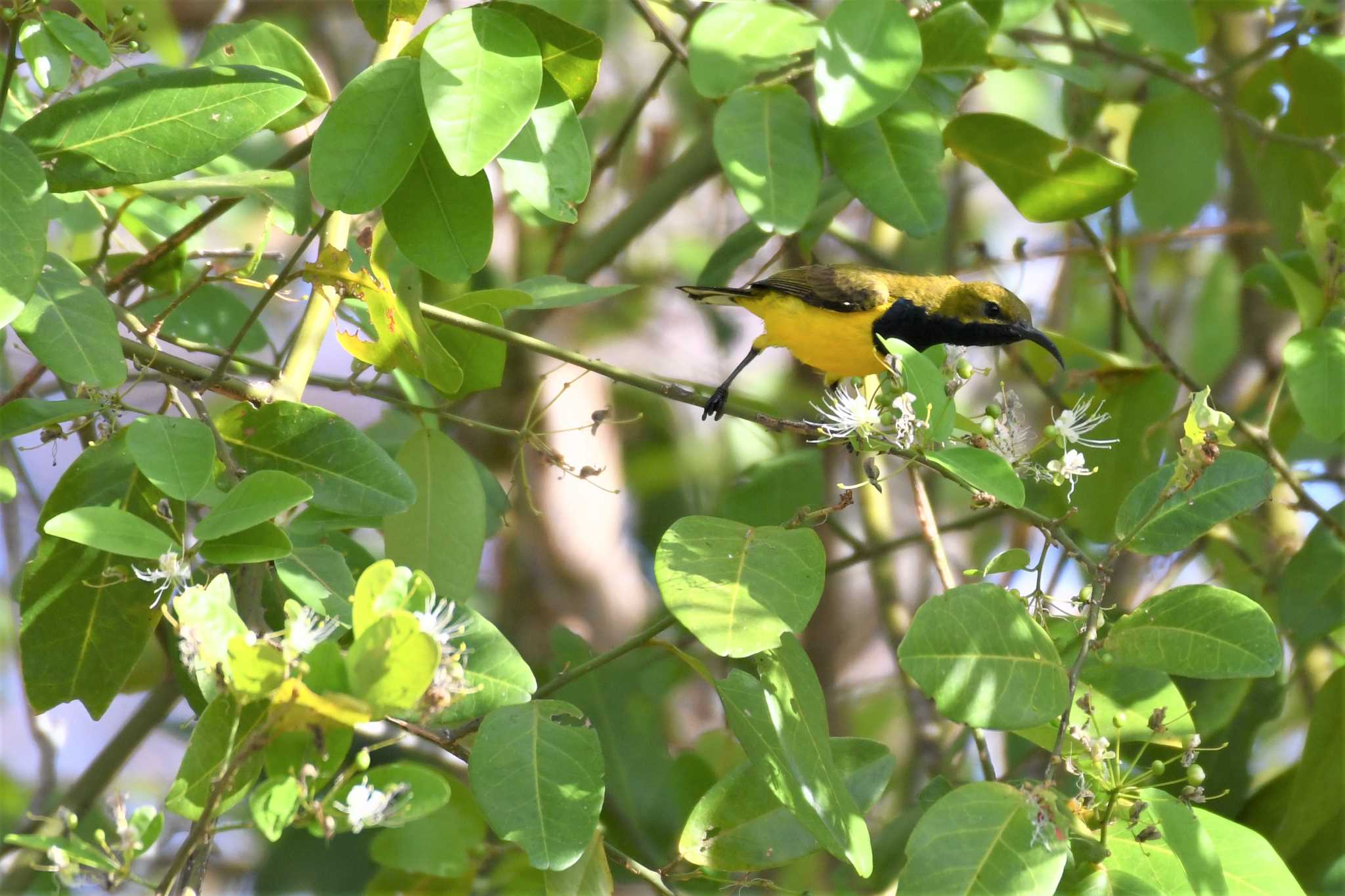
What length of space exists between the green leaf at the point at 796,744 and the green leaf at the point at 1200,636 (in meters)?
0.40

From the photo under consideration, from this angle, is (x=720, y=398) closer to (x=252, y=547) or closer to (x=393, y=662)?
(x=252, y=547)

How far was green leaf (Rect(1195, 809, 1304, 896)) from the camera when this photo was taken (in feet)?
5.05

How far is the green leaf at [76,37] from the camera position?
5.51 ft

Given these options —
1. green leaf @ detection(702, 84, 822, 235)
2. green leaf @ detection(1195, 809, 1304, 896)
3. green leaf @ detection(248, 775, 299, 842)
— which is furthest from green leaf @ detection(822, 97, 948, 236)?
green leaf @ detection(248, 775, 299, 842)

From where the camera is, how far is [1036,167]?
2.35 meters

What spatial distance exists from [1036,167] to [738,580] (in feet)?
3.87

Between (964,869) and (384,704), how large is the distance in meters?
0.66

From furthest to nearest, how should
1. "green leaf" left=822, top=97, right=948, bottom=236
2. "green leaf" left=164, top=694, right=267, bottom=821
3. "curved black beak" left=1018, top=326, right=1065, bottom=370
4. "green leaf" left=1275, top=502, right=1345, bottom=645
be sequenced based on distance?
1. "curved black beak" left=1018, top=326, right=1065, bottom=370
2. "green leaf" left=1275, top=502, right=1345, bottom=645
3. "green leaf" left=822, top=97, right=948, bottom=236
4. "green leaf" left=164, top=694, right=267, bottom=821

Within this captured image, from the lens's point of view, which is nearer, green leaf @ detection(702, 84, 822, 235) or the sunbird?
green leaf @ detection(702, 84, 822, 235)

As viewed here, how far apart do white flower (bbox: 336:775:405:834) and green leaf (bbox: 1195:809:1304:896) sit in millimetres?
977

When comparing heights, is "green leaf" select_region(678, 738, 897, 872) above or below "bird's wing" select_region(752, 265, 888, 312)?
below

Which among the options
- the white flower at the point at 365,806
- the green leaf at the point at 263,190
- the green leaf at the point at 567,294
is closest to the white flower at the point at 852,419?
the green leaf at the point at 567,294

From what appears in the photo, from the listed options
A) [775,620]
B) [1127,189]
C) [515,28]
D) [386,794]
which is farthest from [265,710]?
[1127,189]

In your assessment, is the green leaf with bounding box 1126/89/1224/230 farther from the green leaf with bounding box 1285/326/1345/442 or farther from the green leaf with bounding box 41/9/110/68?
the green leaf with bounding box 41/9/110/68
